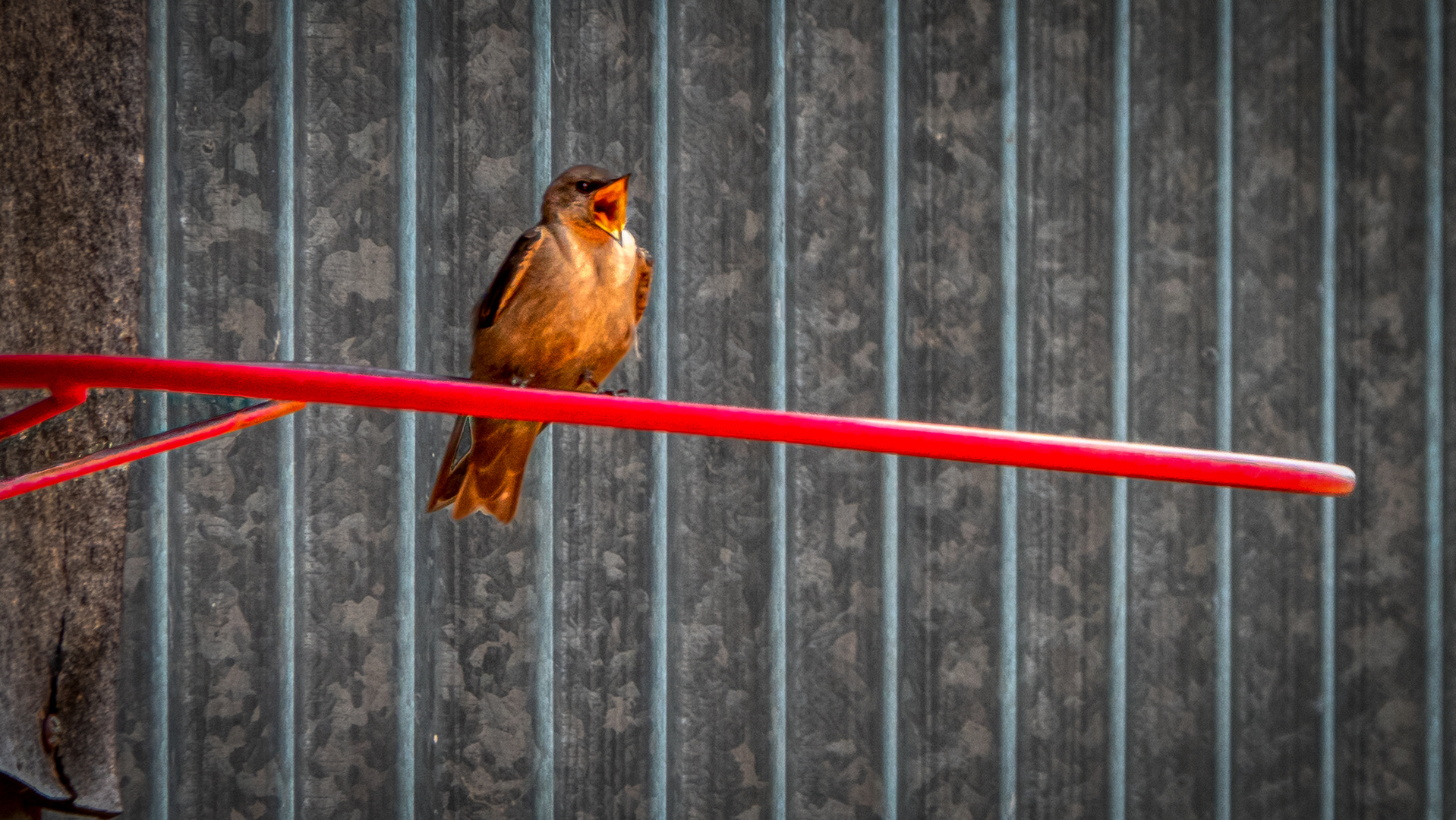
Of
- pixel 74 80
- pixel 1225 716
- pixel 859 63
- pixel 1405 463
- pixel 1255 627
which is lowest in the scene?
pixel 1225 716

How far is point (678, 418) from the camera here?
1.56 feet

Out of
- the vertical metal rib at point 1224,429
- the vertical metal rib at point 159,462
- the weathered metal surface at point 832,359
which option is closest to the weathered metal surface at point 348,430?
the vertical metal rib at point 159,462

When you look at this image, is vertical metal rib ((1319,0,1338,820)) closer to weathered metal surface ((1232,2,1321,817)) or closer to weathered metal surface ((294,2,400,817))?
weathered metal surface ((1232,2,1321,817))

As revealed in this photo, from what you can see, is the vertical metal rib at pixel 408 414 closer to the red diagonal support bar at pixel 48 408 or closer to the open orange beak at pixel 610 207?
the open orange beak at pixel 610 207

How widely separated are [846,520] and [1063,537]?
37 centimetres

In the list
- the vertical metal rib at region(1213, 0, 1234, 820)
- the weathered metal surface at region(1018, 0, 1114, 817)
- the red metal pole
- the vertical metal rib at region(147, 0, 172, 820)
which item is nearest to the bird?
the red metal pole

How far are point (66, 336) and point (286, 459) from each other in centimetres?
44

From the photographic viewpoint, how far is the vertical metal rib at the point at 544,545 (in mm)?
1229

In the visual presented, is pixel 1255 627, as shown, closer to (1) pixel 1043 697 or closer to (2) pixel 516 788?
(1) pixel 1043 697

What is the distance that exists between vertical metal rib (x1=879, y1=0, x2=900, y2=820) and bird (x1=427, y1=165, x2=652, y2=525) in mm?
547

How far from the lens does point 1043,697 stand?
136 cm

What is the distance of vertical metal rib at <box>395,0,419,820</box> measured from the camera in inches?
47.3

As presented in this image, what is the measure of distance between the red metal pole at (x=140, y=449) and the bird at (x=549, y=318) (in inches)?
8.2

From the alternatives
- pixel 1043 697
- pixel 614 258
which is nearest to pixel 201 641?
pixel 614 258
